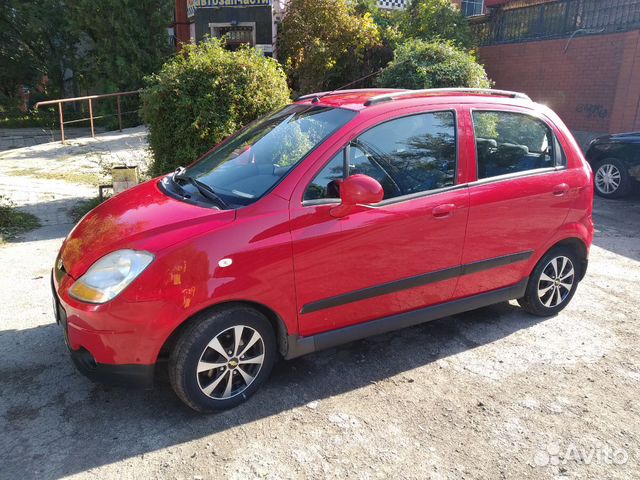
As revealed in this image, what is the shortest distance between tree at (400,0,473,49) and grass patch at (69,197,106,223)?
27.0 ft

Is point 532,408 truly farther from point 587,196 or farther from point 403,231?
point 587,196

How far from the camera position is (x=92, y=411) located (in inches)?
119

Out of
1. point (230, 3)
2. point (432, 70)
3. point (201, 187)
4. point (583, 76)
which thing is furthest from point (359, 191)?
point (583, 76)

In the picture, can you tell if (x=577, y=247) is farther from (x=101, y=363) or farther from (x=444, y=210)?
(x=101, y=363)

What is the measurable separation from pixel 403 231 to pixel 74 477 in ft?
7.32

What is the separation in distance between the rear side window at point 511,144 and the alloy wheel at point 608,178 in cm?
582

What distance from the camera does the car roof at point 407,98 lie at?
3.45m

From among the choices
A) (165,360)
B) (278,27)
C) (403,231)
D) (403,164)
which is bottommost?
(165,360)

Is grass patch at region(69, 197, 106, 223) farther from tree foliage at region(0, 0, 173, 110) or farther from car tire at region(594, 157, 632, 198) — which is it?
tree foliage at region(0, 0, 173, 110)

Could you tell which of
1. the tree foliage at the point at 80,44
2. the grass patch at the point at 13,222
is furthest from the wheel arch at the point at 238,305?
the tree foliage at the point at 80,44

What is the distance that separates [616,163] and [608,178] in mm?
291

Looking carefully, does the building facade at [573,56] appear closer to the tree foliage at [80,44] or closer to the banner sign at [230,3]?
the banner sign at [230,3]

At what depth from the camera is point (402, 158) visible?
3400mm

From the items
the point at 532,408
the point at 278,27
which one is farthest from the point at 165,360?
→ the point at 278,27
